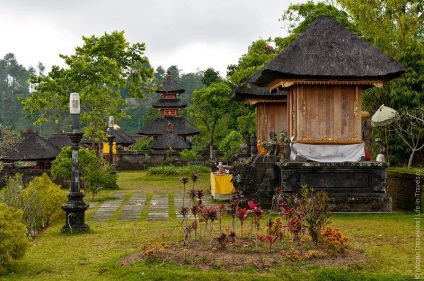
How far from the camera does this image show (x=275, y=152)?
56.0ft

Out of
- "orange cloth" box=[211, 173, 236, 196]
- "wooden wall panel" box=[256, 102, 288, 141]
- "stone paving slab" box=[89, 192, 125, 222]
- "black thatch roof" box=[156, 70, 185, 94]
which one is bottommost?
"stone paving slab" box=[89, 192, 125, 222]

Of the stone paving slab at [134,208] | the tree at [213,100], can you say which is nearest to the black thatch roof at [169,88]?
the tree at [213,100]

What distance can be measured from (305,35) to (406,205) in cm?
575

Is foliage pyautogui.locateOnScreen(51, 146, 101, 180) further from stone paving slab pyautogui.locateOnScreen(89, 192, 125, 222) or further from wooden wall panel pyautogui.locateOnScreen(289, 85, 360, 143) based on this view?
wooden wall panel pyautogui.locateOnScreen(289, 85, 360, 143)

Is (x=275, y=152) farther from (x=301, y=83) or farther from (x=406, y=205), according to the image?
(x=406, y=205)

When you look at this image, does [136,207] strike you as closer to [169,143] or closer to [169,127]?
[169,143]

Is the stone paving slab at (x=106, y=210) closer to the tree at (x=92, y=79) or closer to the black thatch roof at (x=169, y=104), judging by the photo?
the tree at (x=92, y=79)

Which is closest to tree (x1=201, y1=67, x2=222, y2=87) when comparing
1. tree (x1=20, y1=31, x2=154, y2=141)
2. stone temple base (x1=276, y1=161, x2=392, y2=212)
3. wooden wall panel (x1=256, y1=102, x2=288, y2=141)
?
tree (x1=20, y1=31, x2=154, y2=141)

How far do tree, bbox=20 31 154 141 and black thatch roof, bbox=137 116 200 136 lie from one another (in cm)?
1575

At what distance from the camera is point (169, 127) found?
1821 inches

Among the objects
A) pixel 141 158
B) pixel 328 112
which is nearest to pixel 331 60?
pixel 328 112

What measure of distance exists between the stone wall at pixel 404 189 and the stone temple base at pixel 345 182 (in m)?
0.79

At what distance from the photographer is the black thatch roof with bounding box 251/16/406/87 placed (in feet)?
50.8

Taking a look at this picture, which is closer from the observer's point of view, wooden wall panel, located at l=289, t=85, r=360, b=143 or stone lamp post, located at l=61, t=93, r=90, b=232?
stone lamp post, located at l=61, t=93, r=90, b=232
